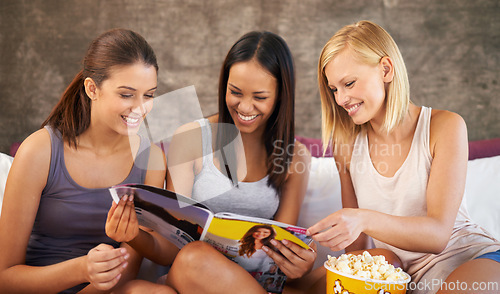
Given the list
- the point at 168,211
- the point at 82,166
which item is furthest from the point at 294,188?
the point at 82,166

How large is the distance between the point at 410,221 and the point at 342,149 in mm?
403

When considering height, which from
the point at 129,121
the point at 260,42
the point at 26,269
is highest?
the point at 260,42

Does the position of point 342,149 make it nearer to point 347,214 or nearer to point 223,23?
point 347,214

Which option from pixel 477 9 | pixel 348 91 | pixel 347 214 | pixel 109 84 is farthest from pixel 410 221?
pixel 477 9

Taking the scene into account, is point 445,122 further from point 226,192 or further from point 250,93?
point 226,192

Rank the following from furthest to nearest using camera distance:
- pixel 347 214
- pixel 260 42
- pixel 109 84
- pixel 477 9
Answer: pixel 477 9 < pixel 260 42 < pixel 109 84 < pixel 347 214

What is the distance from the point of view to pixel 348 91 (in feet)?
4.12

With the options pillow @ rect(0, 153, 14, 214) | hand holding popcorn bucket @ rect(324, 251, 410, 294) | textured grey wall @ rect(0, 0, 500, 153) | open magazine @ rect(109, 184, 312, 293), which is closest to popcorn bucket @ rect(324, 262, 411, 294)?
hand holding popcorn bucket @ rect(324, 251, 410, 294)

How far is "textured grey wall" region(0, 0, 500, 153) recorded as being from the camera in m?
2.11

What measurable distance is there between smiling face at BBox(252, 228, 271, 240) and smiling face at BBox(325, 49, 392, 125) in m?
0.43

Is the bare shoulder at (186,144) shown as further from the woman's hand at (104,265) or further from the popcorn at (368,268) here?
the popcorn at (368,268)

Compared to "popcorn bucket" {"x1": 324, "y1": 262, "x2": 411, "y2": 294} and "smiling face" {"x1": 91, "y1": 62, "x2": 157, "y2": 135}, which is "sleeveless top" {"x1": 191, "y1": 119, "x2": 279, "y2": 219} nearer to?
"smiling face" {"x1": 91, "y1": 62, "x2": 157, "y2": 135}

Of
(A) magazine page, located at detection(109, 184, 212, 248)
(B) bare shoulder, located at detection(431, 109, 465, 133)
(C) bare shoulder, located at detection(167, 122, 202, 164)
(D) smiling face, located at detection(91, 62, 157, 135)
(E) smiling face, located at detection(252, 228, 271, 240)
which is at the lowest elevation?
(E) smiling face, located at detection(252, 228, 271, 240)

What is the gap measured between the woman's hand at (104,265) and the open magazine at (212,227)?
0.11m
